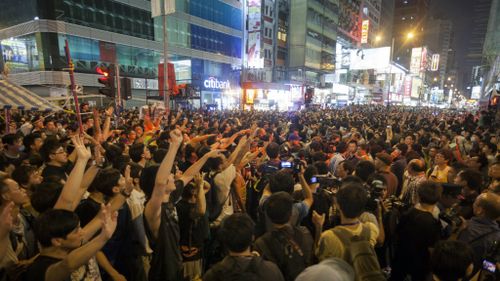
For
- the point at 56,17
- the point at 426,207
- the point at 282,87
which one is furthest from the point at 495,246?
the point at 282,87

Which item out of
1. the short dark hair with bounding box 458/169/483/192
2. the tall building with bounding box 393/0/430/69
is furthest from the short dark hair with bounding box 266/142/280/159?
the tall building with bounding box 393/0/430/69

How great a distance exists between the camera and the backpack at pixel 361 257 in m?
2.27

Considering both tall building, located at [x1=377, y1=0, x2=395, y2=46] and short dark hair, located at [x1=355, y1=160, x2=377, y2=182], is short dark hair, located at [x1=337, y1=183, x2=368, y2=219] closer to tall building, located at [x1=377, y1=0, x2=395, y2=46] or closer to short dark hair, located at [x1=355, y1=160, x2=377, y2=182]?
short dark hair, located at [x1=355, y1=160, x2=377, y2=182]

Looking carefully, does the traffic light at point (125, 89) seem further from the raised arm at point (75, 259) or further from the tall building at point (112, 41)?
the tall building at point (112, 41)

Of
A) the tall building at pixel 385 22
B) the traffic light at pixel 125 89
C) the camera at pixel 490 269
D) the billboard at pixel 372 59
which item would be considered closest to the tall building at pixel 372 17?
the tall building at pixel 385 22

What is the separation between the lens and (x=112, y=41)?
1117 inches

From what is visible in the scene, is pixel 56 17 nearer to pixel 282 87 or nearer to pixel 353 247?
pixel 282 87

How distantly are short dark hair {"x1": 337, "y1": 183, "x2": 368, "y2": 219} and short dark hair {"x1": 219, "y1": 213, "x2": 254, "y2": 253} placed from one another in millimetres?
878

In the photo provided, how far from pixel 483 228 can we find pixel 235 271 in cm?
255

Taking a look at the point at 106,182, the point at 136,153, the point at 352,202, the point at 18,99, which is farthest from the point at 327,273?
the point at 18,99

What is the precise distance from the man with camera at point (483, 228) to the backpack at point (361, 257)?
1194 millimetres

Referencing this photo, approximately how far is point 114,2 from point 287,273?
108 feet

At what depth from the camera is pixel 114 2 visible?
93.6ft

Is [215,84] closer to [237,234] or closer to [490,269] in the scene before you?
[237,234]
